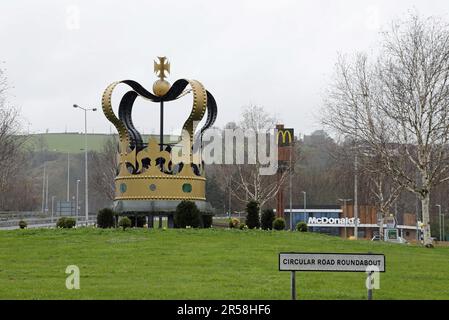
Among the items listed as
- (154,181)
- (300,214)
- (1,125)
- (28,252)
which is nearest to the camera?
(28,252)

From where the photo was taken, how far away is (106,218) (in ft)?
107

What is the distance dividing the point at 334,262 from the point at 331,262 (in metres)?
0.05

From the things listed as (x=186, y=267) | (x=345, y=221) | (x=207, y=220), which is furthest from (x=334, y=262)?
(x=345, y=221)

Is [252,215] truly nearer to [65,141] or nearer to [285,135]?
[285,135]

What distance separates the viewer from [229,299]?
1300 centimetres

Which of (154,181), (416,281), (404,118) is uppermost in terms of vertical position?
(404,118)

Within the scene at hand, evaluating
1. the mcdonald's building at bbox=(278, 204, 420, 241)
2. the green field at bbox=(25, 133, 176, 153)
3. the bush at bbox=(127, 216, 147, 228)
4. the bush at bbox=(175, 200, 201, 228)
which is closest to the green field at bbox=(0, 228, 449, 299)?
the bush at bbox=(175, 200, 201, 228)

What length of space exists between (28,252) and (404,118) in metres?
18.9

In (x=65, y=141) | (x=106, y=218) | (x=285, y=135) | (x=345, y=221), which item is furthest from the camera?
(x=65, y=141)

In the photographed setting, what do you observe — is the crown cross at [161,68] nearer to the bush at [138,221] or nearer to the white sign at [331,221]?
the bush at [138,221]

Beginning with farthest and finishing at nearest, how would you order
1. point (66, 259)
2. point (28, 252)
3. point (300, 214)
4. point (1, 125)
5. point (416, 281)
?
point (300, 214)
point (1, 125)
point (28, 252)
point (66, 259)
point (416, 281)

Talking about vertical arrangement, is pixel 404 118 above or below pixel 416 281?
above
